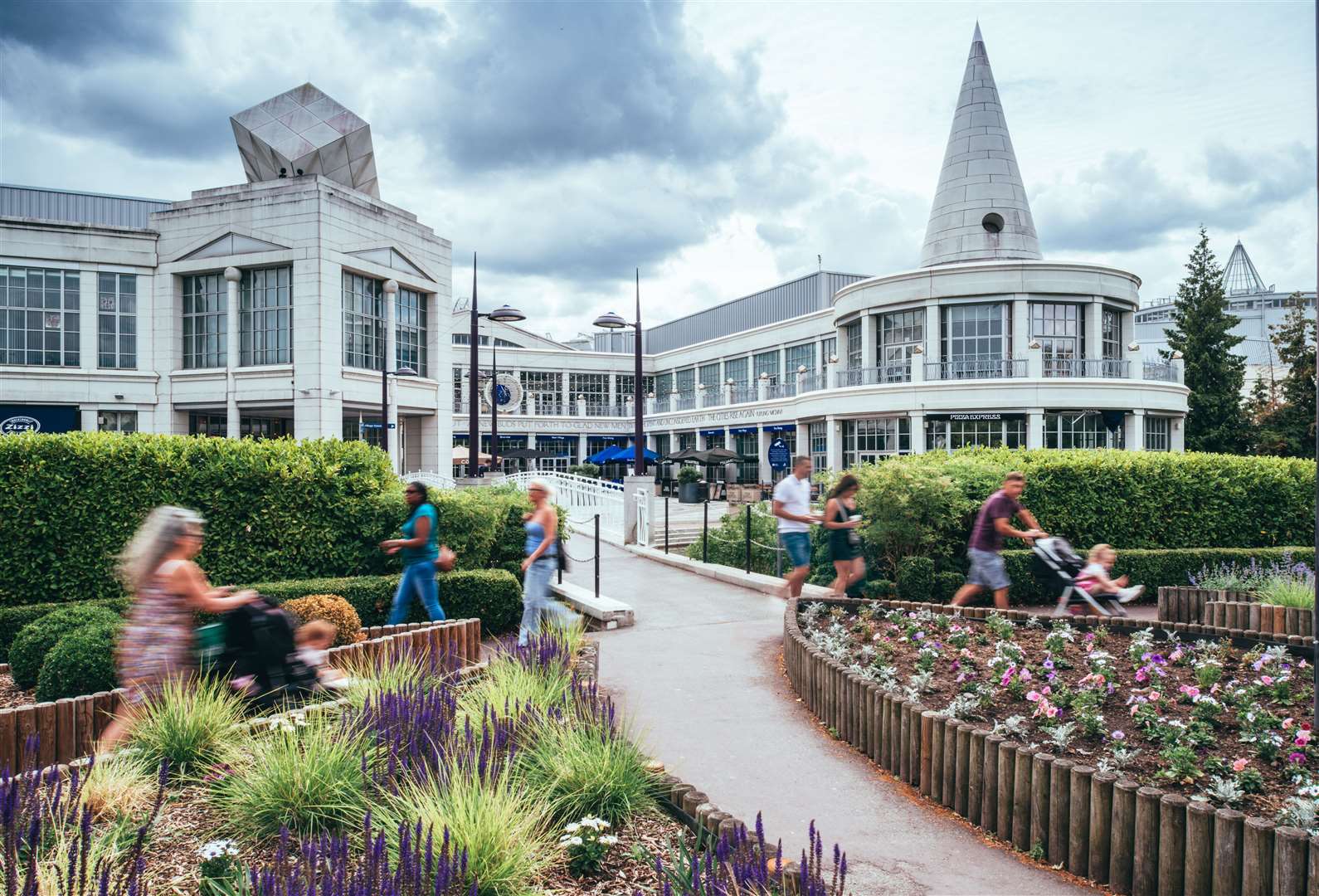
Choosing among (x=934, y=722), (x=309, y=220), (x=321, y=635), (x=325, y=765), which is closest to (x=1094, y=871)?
(x=934, y=722)

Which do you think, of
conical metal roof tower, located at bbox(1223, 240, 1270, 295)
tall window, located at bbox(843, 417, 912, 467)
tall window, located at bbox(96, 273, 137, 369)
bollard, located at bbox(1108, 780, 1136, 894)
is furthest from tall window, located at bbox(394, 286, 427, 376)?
conical metal roof tower, located at bbox(1223, 240, 1270, 295)

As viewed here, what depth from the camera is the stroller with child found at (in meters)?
5.54

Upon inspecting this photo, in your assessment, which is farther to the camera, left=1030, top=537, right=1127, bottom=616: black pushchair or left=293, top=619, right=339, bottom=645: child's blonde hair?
left=1030, top=537, right=1127, bottom=616: black pushchair

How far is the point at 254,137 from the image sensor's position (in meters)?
34.8

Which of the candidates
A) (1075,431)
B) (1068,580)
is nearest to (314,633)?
(1068,580)

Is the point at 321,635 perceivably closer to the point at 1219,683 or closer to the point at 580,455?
the point at 1219,683

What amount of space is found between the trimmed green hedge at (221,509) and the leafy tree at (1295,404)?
3562 cm

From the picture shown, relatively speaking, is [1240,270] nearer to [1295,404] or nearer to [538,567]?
[1295,404]

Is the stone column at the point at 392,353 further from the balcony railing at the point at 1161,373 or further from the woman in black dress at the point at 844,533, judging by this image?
the balcony railing at the point at 1161,373

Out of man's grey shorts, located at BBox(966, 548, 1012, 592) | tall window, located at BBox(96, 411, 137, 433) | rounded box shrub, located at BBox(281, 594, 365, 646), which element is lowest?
rounded box shrub, located at BBox(281, 594, 365, 646)

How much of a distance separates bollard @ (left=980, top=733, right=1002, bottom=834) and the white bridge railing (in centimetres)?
1529

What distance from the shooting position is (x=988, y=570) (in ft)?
32.3

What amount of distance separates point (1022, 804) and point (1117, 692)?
7.79 ft

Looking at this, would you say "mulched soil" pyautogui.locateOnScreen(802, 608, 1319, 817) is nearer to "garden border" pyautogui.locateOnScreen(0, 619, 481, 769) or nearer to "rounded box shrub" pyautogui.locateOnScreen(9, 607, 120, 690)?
"garden border" pyautogui.locateOnScreen(0, 619, 481, 769)
